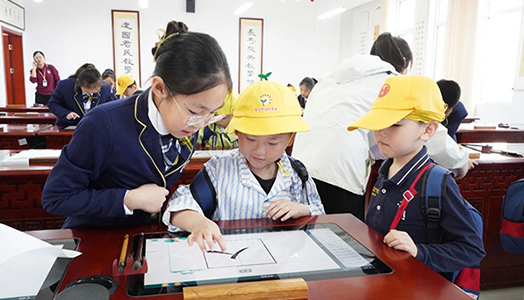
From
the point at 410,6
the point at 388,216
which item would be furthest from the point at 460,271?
the point at 410,6

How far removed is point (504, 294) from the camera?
2.19m

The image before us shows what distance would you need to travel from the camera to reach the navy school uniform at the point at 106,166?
38.3 inches

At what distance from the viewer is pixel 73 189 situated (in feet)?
3.21

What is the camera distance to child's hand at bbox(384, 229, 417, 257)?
35.0 inches

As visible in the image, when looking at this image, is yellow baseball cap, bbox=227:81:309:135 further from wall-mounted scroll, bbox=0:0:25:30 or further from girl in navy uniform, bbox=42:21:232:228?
wall-mounted scroll, bbox=0:0:25:30

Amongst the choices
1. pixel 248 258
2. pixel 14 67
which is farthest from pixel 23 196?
pixel 14 67

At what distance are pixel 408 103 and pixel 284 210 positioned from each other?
0.45m

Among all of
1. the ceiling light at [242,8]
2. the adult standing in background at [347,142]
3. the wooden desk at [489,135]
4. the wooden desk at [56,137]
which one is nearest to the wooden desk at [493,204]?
the adult standing in background at [347,142]

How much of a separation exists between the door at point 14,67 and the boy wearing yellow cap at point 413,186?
8.67m

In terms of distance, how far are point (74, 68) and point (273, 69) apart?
4.41 m

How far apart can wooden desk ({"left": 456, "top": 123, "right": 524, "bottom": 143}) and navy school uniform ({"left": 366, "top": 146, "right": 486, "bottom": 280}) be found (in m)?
3.30

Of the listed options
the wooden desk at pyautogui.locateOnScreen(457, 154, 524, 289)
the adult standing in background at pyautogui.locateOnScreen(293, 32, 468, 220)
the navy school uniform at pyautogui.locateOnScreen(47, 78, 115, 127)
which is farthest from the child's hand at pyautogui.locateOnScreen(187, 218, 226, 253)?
the navy school uniform at pyautogui.locateOnScreen(47, 78, 115, 127)

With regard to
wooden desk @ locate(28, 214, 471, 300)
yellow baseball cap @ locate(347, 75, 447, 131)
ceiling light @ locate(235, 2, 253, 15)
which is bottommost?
wooden desk @ locate(28, 214, 471, 300)

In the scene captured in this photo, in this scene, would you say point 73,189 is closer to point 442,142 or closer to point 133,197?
point 133,197
